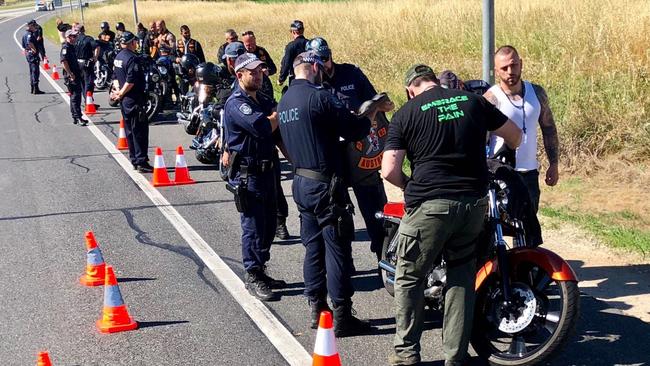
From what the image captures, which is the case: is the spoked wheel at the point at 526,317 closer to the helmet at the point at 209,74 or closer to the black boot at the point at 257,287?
the black boot at the point at 257,287

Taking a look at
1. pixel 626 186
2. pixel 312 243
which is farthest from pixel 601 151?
pixel 312 243

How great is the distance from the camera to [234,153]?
22.3 ft

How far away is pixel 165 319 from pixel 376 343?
1709 millimetres

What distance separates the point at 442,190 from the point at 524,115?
156 centimetres

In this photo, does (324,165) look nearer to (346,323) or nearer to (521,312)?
(346,323)

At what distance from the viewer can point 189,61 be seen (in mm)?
16031

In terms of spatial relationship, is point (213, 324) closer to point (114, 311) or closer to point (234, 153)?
point (114, 311)

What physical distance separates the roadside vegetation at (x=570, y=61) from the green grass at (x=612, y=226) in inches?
0.4

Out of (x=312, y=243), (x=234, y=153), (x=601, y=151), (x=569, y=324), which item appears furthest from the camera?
(x=601, y=151)

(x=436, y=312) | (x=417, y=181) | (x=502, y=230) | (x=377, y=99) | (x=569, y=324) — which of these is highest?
(x=377, y=99)

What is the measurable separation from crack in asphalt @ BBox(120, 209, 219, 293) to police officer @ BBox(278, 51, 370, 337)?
1.50 meters

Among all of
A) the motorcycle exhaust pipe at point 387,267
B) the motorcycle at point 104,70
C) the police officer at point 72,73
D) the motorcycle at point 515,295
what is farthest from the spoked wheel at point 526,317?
the motorcycle at point 104,70

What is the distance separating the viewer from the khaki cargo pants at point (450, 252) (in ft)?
16.5

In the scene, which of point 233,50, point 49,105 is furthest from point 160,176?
point 49,105
